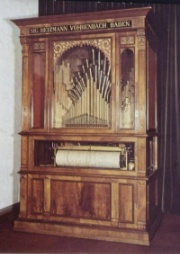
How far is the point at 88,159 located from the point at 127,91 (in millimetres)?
839

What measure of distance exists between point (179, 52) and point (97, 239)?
2532mm

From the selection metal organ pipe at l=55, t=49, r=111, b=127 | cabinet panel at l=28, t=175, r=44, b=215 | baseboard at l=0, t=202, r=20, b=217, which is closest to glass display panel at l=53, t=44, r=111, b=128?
metal organ pipe at l=55, t=49, r=111, b=127

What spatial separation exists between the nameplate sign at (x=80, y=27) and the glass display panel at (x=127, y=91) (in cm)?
28

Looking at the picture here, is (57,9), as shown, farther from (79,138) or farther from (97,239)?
(97,239)

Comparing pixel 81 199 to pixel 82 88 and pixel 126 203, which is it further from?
pixel 82 88

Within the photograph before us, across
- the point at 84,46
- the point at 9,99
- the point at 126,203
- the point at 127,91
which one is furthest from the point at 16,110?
the point at 126,203

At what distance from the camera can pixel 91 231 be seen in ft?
12.1

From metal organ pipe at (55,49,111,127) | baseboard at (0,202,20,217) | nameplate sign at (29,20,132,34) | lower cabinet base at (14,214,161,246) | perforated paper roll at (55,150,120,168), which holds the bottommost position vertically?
lower cabinet base at (14,214,161,246)

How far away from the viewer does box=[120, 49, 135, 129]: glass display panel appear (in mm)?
3719

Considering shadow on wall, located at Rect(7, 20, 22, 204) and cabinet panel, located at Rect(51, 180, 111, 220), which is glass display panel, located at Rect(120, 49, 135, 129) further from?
shadow on wall, located at Rect(7, 20, 22, 204)

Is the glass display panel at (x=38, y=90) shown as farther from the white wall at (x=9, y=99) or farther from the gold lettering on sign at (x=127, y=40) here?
the gold lettering on sign at (x=127, y=40)

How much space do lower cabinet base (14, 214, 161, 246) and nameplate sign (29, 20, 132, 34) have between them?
82.5 inches

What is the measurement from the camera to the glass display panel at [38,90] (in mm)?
3990

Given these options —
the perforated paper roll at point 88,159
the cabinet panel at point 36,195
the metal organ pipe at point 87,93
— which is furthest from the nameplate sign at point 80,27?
the cabinet panel at point 36,195
